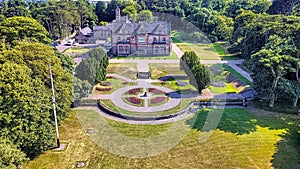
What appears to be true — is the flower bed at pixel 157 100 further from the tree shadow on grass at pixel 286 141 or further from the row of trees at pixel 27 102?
the tree shadow on grass at pixel 286 141

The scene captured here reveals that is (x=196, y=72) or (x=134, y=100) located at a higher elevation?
(x=196, y=72)

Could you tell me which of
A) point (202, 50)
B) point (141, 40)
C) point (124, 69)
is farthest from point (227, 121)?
point (202, 50)

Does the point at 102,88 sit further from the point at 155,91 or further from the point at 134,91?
the point at 155,91

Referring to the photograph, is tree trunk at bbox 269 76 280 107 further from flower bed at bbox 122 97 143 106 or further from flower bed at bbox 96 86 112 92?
flower bed at bbox 96 86 112 92

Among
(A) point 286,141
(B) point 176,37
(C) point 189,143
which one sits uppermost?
(B) point 176,37

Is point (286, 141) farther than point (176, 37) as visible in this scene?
No

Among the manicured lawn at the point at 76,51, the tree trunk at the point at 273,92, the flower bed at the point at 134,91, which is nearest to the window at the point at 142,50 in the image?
the manicured lawn at the point at 76,51

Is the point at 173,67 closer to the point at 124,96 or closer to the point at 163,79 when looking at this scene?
the point at 163,79

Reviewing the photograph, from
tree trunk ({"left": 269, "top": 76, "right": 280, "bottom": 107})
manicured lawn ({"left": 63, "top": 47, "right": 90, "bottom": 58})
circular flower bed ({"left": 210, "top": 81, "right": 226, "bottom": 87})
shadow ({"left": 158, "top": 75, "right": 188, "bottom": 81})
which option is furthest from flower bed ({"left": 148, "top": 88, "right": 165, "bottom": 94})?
manicured lawn ({"left": 63, "top": 47, "right": 90, "bottom": 58})
